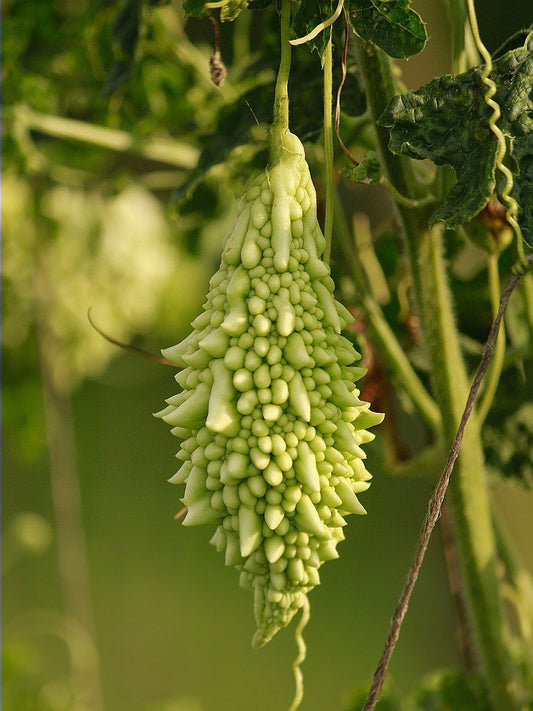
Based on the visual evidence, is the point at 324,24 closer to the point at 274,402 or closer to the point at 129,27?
the point at 274,402

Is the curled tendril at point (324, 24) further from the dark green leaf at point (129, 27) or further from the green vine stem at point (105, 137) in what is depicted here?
the green vine stem at point (105, 137)

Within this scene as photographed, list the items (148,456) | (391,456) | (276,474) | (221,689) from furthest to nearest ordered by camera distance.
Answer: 1. (148,456)
2. (221,689)
3. (391,456)
4. (276,474)

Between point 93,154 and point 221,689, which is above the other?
point 93,154

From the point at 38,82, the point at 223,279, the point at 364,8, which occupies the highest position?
the point at 38,82

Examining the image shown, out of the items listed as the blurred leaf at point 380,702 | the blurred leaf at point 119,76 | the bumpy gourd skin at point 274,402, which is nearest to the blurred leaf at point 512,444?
the blurred leaf at point 380,702

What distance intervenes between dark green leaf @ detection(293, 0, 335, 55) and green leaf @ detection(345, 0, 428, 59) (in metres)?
0.02

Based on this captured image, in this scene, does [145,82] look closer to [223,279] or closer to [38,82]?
[38,82]

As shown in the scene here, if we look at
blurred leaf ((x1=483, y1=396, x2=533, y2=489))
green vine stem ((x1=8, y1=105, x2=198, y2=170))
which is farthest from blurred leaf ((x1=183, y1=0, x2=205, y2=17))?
blurred leaf ((x1=483, y1=396, x2=533, y2=489))

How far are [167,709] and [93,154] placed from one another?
0.87 metres

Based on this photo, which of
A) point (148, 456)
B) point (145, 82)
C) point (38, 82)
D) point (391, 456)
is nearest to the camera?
point (391, 456)

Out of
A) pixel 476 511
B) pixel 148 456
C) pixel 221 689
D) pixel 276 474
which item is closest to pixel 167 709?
pixel 476 511

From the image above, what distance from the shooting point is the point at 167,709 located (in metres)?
1.15

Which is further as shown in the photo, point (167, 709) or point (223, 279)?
point (167, 709)

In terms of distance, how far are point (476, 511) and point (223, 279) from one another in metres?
0.32
